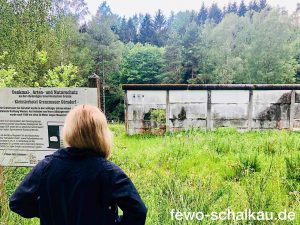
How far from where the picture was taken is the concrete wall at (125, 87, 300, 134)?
12305 millimetres

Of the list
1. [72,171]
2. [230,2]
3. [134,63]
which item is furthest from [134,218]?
[230,2]

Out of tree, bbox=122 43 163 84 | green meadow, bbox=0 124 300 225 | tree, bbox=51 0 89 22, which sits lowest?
green meadow, bbox=0 124 300 225

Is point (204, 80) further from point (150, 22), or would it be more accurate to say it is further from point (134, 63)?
point (150, 22)

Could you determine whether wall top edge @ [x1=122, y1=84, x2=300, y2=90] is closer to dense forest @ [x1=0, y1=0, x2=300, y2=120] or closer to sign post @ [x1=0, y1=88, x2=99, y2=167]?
sign post @ [x1=0, y1=88, x2=99, y2=167]

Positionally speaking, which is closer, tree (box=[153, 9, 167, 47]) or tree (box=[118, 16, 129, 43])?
tree (box=[153, 9, 167, 47])

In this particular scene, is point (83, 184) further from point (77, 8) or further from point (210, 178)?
point (77, 8)

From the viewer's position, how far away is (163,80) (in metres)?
38.8

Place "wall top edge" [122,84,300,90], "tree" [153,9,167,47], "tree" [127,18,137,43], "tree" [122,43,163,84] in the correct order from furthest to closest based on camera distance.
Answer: "tree" [127,18,137,43] < "tree" [153,9,167,47] < "tree" [122,43,163,84] < "wall top edge" [122,84,300,90]

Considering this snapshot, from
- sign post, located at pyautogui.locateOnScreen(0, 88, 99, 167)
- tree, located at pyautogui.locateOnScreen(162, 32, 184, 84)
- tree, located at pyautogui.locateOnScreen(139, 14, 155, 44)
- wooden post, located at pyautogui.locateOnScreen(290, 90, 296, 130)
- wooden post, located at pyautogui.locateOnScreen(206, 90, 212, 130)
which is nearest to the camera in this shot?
sign post, located at pyautogui.locateOnScreen(0, 88, 99, 167)

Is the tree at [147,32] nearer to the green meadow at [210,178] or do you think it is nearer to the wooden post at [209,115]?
the wooden post at [209,115]

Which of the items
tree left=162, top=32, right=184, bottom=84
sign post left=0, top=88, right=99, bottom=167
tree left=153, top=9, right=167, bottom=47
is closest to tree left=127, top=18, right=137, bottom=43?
tree left=153, top=9, right=167, bottom=47

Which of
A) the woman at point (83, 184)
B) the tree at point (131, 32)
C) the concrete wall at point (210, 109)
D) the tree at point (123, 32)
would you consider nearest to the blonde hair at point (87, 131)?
the woman at point (83, 184)

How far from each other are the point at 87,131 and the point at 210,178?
196 cm

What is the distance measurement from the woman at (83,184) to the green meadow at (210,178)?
1.38 meters
